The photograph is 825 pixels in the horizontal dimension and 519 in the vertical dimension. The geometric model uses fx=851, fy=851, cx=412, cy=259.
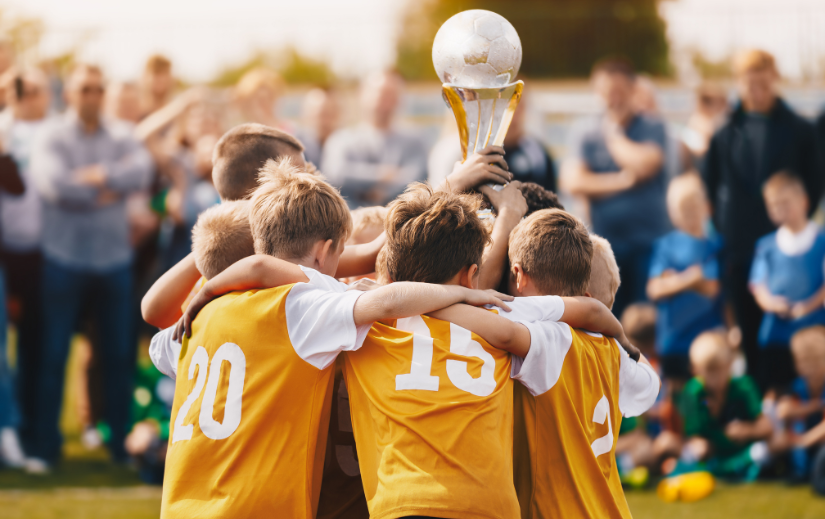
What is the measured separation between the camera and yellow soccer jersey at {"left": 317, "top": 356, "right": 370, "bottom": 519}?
8.06 ft

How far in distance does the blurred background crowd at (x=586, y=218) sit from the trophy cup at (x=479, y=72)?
89.3 inches

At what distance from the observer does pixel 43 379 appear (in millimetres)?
5465

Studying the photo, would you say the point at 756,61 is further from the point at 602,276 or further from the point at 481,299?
the point at 481,299

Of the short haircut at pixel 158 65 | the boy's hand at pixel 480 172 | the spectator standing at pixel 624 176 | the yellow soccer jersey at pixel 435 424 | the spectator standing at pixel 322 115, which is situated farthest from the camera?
the short haircut at pixel 158 65

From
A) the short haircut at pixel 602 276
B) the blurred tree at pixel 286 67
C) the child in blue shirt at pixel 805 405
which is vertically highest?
the short haircut at pixel 602 276

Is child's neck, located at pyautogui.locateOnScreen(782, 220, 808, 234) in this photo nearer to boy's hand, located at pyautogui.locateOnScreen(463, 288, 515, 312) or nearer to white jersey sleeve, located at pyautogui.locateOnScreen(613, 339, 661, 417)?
white jersey sleeve, located at pyautogui.locateOnScreen(613, 339, 661, 417)

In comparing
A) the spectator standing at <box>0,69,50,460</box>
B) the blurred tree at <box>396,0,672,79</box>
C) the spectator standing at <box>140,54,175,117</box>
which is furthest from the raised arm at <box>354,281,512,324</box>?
the blurred tree at <box>396,0,672,79</box>

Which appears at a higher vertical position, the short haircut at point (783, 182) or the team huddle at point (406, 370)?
the team huddle at point (406, 370)

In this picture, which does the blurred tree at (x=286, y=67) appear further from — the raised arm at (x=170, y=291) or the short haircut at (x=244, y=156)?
the raised arm at (x=170, y=291)

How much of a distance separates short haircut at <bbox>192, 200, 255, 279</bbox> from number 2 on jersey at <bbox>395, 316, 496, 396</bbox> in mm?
681

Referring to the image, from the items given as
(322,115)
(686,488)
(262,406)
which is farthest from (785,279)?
(262,406)

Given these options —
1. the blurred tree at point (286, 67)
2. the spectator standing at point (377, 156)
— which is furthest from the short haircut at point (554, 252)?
the blurred tree at point (286, 67)

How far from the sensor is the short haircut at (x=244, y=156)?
2814 mm

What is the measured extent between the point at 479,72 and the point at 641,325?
11.5 feet
